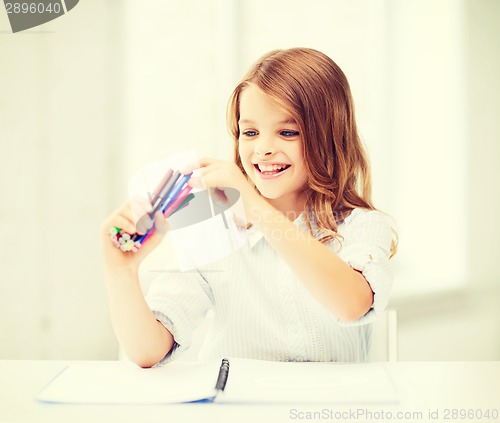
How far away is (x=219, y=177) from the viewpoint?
787 mm

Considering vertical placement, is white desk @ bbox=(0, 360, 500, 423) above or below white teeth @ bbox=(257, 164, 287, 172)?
below

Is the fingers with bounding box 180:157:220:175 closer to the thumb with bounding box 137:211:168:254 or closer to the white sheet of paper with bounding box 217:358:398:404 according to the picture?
the thumb with bounding box 137:211:168:254

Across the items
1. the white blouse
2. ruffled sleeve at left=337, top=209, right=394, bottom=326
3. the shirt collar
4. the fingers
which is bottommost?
the white blouse

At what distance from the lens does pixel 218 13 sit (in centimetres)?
145

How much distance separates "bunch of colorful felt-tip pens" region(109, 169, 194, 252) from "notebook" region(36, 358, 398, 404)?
0.18m

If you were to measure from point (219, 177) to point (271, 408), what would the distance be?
1.06 ft

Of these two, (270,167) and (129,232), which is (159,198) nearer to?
(129,232)

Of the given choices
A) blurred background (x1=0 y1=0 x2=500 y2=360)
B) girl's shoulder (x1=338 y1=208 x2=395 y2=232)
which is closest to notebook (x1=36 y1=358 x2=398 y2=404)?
girl's shoulder (x1=338 y1=208 x2=395 y2=232)

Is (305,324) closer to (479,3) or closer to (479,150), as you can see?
(479,150)

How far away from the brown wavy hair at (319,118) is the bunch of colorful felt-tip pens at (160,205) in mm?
263

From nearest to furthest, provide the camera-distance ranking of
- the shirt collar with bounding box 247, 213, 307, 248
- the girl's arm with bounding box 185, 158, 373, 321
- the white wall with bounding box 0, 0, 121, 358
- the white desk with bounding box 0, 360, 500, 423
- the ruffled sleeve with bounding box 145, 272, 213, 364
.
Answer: the white desk with bounding box 0, 360, 500, 423, the girl's arm with bounding box 185, 158, 373, 321, the ruffled sleeve with bounding box 145, 272, 213, 364, the shirt collar with bounding box 247, 213, 307, 248, the white wall with bounding box 0, 0, 121, 358

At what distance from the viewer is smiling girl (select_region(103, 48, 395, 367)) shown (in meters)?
0.82

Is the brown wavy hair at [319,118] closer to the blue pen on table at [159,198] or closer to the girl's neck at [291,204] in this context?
the girl's neck at [291,204]

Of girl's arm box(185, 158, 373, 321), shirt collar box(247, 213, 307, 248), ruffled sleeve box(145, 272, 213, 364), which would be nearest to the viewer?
girl's arm box(185, 158, 373, 321)
